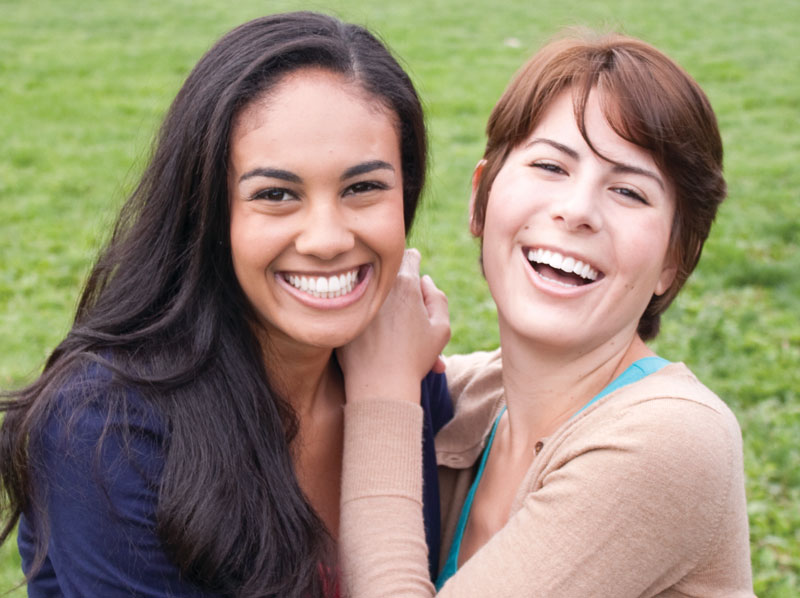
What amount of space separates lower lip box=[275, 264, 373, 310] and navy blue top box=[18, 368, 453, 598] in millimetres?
457

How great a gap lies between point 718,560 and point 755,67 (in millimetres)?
10516

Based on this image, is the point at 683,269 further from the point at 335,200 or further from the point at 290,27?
the point at 290,27

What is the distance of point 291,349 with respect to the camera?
2678 millimetres

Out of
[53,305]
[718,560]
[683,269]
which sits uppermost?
[683,269]

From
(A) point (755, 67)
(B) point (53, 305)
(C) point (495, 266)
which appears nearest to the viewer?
(C) point (495, 266)

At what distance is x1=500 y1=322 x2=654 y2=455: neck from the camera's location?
8.50 feet

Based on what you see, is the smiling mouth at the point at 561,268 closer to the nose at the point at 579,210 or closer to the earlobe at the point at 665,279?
the nose at the point at 579,210

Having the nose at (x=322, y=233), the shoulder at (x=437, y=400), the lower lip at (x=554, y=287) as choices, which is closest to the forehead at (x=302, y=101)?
the nose at (x=322, y=233)

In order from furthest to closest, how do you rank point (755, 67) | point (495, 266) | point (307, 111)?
1. point (755, 67)
2. point (495, 266)
3. point (307, 111)

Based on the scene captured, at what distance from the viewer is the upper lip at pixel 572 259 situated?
2416mm

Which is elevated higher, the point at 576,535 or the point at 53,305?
the point at 576,535

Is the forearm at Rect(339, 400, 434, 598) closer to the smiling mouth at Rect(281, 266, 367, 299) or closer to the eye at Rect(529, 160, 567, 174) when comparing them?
the smiling mouth at Rect(281, 266, 367, 299)

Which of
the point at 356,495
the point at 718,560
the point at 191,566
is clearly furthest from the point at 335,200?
the point at 718,560

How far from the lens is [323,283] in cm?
239
